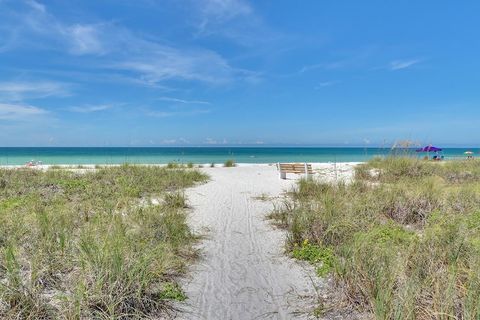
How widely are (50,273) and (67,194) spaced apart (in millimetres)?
5586

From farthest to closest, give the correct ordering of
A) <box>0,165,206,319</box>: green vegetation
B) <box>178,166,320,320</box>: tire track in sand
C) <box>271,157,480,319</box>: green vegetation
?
<box>178,166,320,320</box>: tire track in sand
<box>0,165,206,319</box>: green vegetation
<box>271,157,480,319</box>: green vegetation

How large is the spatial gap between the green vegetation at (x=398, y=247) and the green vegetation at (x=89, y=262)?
172cm

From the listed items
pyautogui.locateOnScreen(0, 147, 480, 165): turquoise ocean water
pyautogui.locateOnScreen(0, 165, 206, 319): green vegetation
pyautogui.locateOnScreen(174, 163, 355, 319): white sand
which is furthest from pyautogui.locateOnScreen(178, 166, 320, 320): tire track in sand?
pyautogui.locateOnScreen(0, 147, 480, 165): turquoise ocean water

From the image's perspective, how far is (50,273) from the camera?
3721 mm

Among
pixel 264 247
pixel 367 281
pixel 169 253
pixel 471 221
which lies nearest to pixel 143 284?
pixel 169 253

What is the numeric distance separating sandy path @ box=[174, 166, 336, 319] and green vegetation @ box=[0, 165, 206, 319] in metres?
0.29

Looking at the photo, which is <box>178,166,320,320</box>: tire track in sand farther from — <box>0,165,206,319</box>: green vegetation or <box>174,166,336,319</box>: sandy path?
<box>0,165,206,319</box>: green vegetation

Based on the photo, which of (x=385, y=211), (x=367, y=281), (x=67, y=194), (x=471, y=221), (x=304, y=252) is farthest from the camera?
(x=67, y=194)

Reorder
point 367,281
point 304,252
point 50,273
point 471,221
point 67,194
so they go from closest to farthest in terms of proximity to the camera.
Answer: point 367,281 < point 50,273 < point 304,252 < point 471,221 < point 67,194

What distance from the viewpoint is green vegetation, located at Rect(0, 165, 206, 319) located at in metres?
3.01

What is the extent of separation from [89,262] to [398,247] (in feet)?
11.1

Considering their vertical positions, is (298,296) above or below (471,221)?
below

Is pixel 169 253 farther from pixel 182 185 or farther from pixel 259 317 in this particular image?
pixel 182 185

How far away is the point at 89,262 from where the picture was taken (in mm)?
3422
